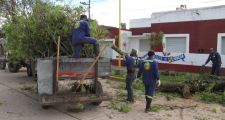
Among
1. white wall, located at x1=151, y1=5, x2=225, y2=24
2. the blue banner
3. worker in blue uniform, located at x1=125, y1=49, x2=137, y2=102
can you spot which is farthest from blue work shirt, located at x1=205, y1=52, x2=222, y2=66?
worker in blue uniform, located at x1=125, y1=49, x2=137, y2=102

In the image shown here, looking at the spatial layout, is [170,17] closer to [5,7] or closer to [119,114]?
[5,7]

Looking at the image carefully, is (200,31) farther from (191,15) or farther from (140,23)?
(140,23)

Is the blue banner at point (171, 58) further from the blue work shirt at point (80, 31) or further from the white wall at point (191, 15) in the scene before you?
the blue work shirt at point (80, 31)

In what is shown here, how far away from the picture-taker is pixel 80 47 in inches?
398

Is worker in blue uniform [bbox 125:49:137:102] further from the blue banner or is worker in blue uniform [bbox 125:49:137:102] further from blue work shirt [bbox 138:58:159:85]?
the blue banner

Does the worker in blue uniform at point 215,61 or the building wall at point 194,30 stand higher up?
the building wall at point 194,30

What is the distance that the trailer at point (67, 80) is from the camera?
935cm

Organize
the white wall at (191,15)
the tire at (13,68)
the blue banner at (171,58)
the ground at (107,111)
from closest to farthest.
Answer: the ground at (107,111) → the white wall at (191,15) → the tire at (13,68) → the blue banner at (171,58)

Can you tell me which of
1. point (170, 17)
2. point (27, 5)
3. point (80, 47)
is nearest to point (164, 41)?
point (170, 17)

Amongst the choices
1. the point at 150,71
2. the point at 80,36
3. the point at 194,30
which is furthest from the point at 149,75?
the point at 194,30

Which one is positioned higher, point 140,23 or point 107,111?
point 140,23

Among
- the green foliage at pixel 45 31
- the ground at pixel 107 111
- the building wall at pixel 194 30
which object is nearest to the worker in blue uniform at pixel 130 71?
the ground at pixel 107 111

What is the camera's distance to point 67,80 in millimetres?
9516

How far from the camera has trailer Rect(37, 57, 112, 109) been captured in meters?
9.35
